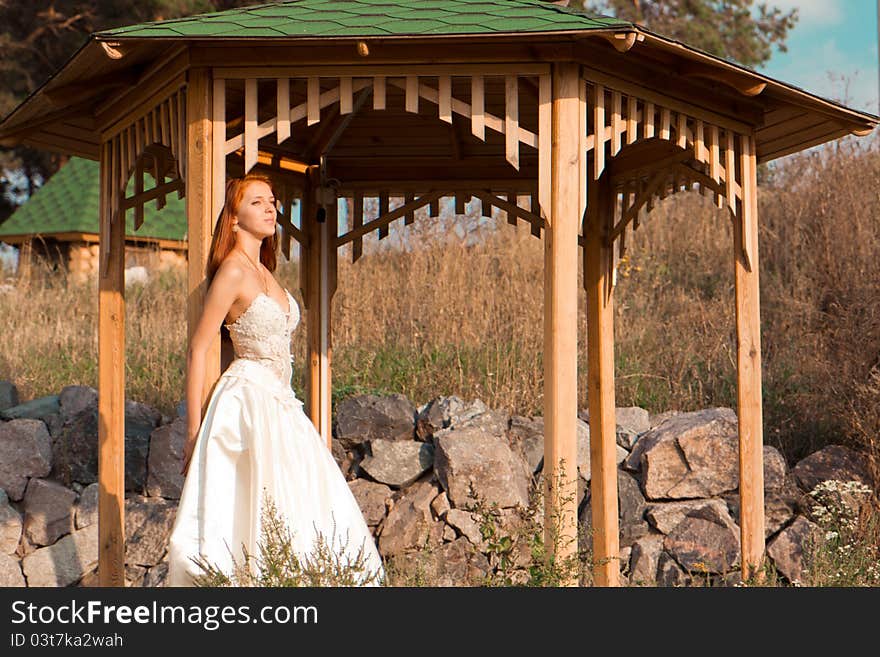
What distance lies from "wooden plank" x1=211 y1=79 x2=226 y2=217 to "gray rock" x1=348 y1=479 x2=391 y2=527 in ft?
11.3

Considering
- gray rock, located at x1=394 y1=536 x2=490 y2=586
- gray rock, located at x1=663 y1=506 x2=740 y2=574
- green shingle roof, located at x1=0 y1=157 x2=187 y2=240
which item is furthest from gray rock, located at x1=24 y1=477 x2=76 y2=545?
green shingle roof, located at x1=0 y1=157 x2=187 y2=240

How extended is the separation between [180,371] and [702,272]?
23.2 ft

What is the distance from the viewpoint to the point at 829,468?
29.2ft

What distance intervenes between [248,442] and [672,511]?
4.26 m

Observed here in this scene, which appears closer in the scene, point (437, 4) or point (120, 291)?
point (437, 4)

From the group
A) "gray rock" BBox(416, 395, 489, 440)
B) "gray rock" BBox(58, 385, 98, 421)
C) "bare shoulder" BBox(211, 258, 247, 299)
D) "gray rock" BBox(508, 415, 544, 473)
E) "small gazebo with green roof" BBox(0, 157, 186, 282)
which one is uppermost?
"small gazebo with green roof" BBox(0, 157, 186, 282)

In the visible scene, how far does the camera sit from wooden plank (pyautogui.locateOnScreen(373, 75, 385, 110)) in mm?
5676

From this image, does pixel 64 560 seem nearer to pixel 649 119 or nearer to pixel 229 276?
pixel 229 276

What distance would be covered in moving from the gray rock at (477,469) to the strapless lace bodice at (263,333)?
114 inches

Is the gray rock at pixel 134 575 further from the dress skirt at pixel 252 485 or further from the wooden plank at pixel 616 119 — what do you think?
the wooden plank at pixel 616 119

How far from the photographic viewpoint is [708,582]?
7805 mm

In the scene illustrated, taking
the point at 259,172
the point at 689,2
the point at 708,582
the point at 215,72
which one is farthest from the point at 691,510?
the point at 689,2

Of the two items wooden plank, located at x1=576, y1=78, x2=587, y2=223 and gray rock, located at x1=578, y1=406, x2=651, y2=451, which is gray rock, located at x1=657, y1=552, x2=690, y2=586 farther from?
wooden plank, located at x1=576, y1=78, x2=587, y2=223

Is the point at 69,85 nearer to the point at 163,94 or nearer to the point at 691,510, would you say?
the point at 163,94
